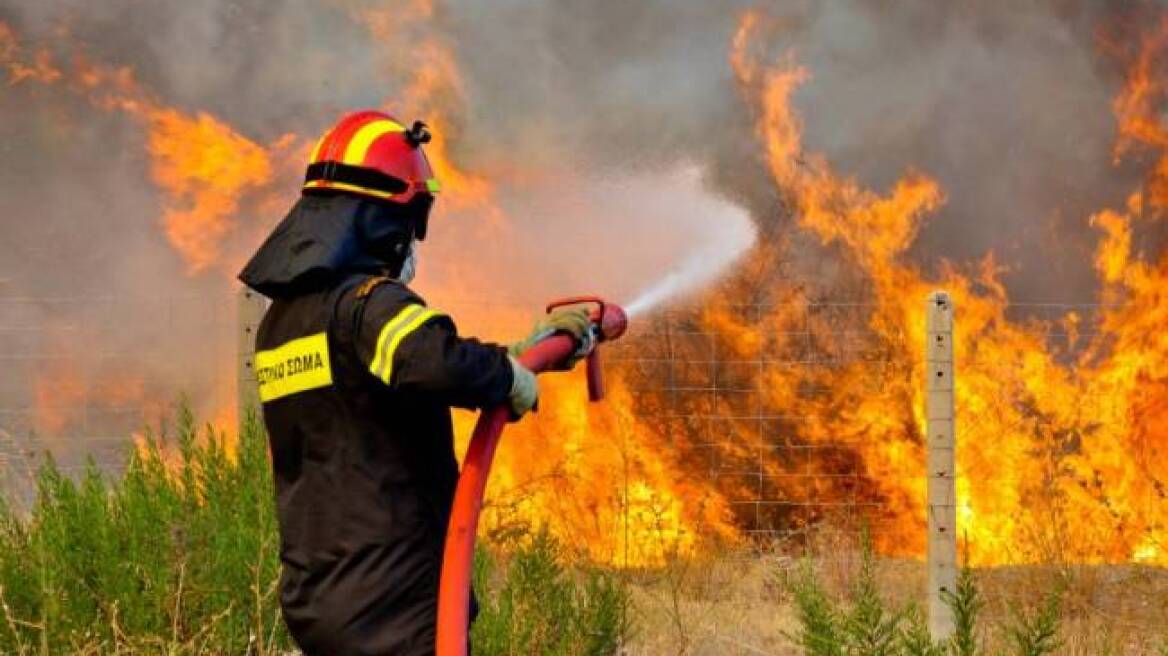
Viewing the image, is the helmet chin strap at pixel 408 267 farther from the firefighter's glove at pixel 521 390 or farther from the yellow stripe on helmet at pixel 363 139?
the firefighter's glove at pixel 521 390

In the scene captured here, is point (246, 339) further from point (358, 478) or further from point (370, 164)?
point (358, 478)

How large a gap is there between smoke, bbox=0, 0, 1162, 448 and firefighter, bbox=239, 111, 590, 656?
7444mm

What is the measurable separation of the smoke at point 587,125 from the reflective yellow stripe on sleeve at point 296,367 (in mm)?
7421

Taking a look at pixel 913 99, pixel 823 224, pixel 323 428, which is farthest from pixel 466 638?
pixel 913 99

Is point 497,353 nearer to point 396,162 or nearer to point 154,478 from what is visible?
point 396,162

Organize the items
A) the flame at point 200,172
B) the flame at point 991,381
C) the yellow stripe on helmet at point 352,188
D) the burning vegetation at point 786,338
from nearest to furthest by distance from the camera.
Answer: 1. the yellow stripe on helmet at point 352,188
2. the flame at point 991,381
3. the burning vegetation at point 786,338
4. the flame at point 200,172

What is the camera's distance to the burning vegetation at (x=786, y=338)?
8938 millimetres

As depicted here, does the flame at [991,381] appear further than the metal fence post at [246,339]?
Yes

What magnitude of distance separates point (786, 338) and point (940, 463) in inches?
162

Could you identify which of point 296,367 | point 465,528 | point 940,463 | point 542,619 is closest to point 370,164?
point 296,367

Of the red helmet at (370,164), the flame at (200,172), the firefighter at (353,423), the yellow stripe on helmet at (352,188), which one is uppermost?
the flame at (200,172)

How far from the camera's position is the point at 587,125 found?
10938mm

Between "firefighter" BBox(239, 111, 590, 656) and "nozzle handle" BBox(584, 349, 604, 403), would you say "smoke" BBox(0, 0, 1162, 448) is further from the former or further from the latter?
"firefighter" BBox(239, 111, 590, 656)

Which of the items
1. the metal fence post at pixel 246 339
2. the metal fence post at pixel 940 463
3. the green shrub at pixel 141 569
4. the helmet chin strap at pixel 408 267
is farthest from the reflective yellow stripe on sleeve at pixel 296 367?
the metal fence post at pixel 940 463
